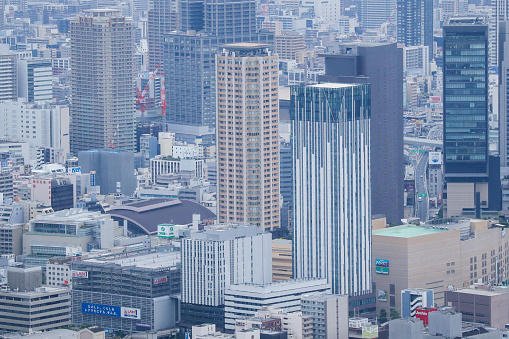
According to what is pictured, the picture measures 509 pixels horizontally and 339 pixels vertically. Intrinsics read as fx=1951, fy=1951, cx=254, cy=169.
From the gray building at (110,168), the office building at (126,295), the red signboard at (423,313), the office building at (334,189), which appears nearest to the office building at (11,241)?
the office building at (126,295)

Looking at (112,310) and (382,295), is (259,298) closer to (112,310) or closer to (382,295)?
(112,310)

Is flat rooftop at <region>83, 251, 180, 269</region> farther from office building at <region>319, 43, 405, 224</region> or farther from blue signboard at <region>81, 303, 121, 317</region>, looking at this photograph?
office building at <region>319, 43, 405, 224</region>

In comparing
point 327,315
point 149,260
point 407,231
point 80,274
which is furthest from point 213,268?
point 407,231

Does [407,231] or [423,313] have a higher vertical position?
[407,231]

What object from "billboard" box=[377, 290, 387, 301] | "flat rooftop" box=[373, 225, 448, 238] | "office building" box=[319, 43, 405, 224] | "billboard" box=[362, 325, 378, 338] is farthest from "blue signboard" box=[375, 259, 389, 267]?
"office building" box=[319, 43, 405, 224]

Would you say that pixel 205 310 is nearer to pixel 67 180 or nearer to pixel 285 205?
pixel 285 205

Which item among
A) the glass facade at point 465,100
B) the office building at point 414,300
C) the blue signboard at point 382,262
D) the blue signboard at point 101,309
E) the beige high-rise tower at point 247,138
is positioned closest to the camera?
the office building at point 414,300

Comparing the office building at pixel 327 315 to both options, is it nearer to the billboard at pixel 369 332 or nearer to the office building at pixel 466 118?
the billboard at pixel 369 332
